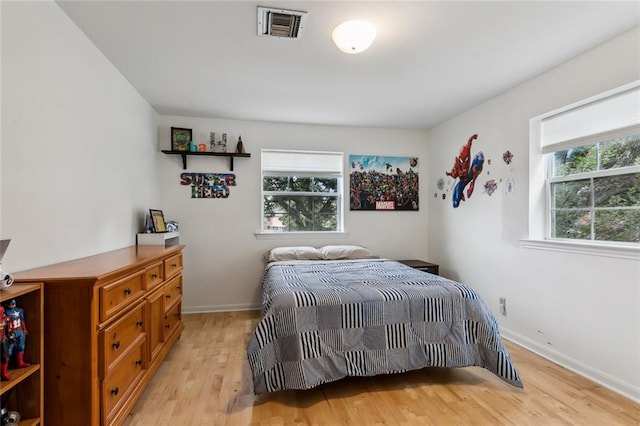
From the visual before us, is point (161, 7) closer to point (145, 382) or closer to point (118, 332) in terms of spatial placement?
point (118, 332)

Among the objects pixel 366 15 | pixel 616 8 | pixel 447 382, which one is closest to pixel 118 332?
pixel 447 382

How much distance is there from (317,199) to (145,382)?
275 centimetres

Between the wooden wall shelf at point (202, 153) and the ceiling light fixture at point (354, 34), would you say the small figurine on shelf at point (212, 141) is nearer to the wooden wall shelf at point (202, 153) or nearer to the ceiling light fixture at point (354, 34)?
the wooden wall shelf at point (202, 153)

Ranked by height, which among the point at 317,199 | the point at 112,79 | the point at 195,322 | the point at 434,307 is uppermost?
the point at 112,79

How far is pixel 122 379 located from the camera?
167 centimetres

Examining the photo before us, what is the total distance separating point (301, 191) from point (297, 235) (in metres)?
0.59

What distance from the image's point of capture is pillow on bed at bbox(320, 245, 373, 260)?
11.9ft

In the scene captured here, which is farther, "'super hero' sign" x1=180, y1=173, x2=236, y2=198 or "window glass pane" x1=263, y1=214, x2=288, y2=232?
"window glass pane" x1=263, y1=214, x2=288, y2=232

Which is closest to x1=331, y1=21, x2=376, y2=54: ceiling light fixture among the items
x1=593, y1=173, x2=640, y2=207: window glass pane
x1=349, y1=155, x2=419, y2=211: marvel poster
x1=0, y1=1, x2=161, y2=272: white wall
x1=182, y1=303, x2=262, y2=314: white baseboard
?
x1=0, y1=1, x2=161, y2=272: white wall

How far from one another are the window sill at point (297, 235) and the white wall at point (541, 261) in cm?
140

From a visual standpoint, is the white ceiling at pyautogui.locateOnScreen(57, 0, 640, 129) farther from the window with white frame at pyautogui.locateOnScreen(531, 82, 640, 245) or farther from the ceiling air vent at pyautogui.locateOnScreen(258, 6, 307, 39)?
the window with white frame at pyautogui.locateOnScreen(531, 82, 640, 245)

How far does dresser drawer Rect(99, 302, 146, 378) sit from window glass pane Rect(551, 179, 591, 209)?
331 centimetres

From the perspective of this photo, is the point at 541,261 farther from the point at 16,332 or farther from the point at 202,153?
the point at 202,153

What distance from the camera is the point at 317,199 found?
4.14m
